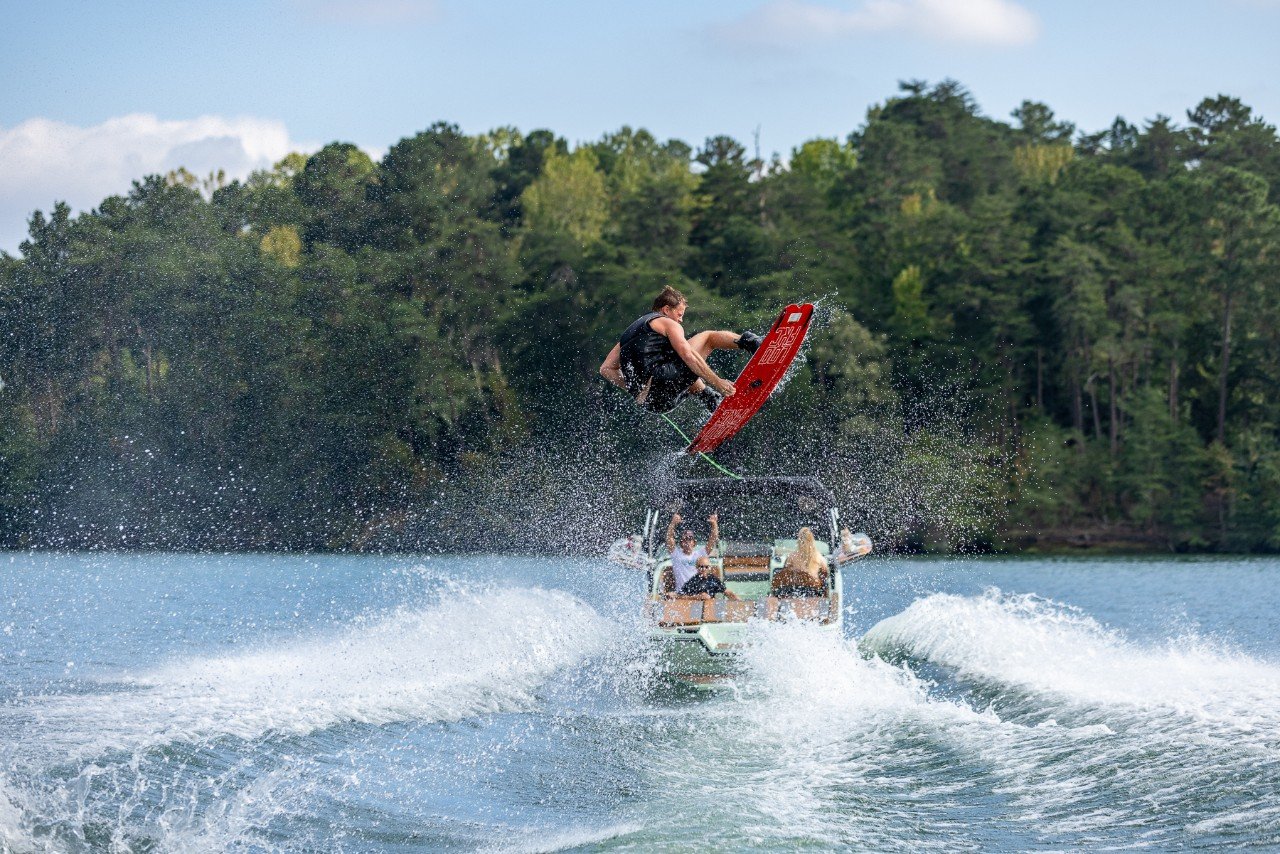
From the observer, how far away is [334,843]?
727cm

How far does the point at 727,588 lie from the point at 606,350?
32.9 meters

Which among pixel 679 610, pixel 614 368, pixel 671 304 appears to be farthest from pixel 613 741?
pixel 671 304

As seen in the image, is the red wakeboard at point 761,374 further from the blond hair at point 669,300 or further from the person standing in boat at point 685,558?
the person standing in boat at point 685,558

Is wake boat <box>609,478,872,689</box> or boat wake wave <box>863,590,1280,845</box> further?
wake boat <box>609,478,872,689</box>

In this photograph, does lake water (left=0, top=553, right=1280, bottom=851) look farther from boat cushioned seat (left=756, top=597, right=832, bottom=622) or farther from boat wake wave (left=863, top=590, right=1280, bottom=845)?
boat cushioned seat (left=756, top=597, right=832, bottom=622)

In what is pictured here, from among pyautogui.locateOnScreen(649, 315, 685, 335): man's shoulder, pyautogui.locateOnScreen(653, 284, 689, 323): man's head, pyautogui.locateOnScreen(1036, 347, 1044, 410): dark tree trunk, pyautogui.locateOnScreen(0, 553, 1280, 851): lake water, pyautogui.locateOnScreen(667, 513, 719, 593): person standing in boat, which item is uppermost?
pyautogui.locateOnScreen(1036, 347, 1044, 410): dark tree trunk

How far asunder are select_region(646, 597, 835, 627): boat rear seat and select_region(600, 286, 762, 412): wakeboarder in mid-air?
253cm

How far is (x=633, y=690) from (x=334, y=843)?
473 cm

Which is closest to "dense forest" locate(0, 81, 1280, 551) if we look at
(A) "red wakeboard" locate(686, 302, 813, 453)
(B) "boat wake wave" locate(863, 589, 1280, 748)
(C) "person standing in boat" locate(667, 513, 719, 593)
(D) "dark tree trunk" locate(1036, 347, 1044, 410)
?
(D) "dark tree trunk" locate(1036, 347, 1044, 410)

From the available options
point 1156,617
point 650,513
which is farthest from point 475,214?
point 650,513

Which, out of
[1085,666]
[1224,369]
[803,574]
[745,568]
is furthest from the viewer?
[1224,369]

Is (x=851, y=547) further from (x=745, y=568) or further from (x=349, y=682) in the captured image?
(x=349, y=682)

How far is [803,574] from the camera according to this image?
12.7 metres

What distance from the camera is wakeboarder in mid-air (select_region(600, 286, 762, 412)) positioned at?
9578mm
